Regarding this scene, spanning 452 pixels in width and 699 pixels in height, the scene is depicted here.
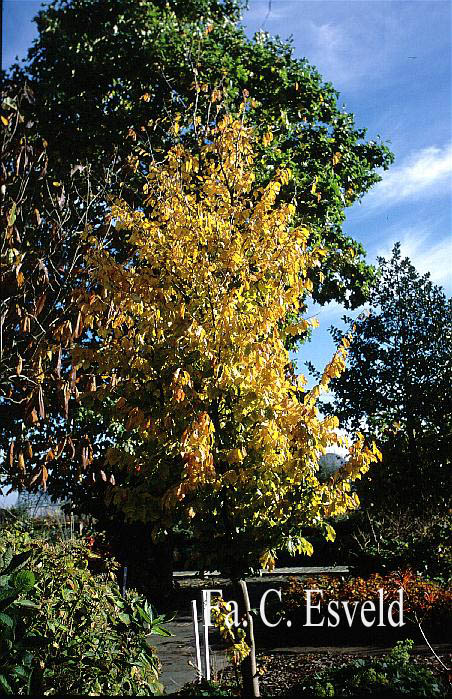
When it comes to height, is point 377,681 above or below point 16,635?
below

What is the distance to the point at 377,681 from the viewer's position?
4047mm

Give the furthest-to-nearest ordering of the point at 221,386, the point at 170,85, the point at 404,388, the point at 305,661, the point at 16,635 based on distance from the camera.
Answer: the point at 404,388 < the point at 170,85 < the point at 305,661 < the point at 221,386 < the point at 16,635

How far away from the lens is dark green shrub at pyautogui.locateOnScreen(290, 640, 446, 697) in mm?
3826

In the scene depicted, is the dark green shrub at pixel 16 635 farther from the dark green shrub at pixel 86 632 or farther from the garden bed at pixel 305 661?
the garden bed at pixel 305 661

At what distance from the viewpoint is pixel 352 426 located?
1283cm

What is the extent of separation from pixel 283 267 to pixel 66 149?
5445mm

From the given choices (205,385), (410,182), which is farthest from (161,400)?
(410,182)

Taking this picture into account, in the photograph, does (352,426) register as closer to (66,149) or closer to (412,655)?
(412,655)

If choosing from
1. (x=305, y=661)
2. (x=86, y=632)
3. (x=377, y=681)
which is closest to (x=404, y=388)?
(x=305, y=661)

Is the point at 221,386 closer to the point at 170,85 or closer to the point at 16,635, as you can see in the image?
the point at 16,635

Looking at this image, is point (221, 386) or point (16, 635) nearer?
point (16, 635)

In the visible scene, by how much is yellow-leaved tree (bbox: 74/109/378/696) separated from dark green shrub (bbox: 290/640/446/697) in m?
0.97

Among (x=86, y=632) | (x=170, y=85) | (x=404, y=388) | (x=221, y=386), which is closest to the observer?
(x=86, y=632)

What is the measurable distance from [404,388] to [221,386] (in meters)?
8.95
